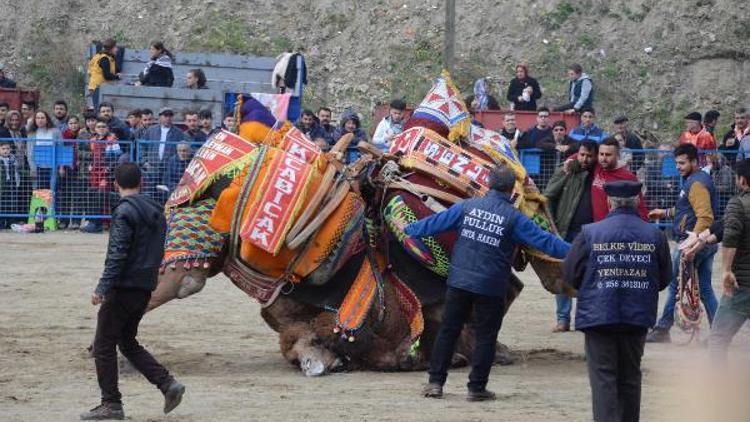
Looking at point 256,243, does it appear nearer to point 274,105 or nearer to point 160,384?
point 160,384

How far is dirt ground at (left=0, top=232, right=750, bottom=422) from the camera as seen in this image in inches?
366

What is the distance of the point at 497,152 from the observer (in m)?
11.7

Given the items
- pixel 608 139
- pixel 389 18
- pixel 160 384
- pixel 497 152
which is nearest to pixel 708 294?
pixel 608 139

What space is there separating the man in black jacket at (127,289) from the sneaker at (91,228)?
1158cm

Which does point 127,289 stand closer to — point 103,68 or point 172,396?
point 172,396

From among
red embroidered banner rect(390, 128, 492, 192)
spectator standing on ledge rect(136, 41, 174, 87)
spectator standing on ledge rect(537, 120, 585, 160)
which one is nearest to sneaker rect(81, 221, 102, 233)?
spectator standing on ledge rect(136, 41, 174, 87)

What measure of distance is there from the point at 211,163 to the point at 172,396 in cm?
240

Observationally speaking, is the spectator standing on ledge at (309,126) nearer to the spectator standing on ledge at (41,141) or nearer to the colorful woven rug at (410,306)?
the spectator standing on ledge at (41,141)

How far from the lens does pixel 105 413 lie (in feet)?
29.4

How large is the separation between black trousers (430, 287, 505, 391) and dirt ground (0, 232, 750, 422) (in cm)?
20

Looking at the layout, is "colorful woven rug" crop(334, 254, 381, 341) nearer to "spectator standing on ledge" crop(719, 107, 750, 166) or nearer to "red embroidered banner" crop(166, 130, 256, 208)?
"red embroidered banner" crop(166, 130, 256, 208)

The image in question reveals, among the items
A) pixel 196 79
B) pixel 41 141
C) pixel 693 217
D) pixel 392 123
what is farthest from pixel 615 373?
pixel 196 79

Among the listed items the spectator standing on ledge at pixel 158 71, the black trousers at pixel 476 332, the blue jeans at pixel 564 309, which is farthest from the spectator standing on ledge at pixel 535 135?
the black trousers at pixel 476 332

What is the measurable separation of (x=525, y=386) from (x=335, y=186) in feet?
6.52
